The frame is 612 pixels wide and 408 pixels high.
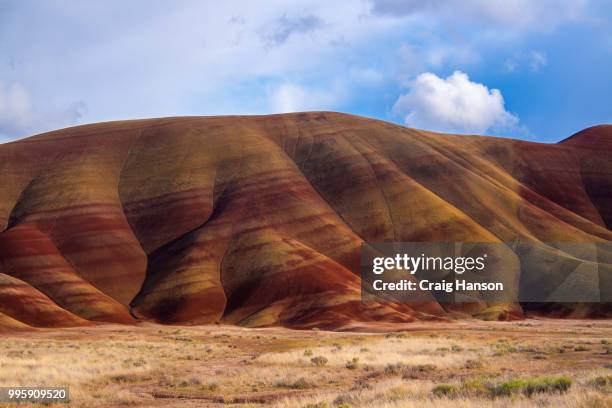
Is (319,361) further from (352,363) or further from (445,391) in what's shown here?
(445,391)

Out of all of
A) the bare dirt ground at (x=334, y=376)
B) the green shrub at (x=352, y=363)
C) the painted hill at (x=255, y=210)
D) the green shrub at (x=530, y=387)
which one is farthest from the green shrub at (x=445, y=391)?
the painted hill at (x=255, y=210)

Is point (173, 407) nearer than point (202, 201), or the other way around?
point (173, 407)

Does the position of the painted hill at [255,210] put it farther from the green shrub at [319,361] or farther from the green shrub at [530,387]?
the green shrub at [530,387]

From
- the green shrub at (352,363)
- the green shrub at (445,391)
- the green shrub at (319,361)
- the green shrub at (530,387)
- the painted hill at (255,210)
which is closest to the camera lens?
the green shrub at (530,387)

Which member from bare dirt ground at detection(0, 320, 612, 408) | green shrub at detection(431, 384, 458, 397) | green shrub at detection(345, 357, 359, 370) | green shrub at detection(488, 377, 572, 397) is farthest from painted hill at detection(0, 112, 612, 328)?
→ green shrub at detection(488, 377, 572, 397)

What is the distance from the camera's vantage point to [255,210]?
112 meters

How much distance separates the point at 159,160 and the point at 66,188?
58.7ft

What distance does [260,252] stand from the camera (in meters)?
101

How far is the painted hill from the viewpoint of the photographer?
93.2 meters

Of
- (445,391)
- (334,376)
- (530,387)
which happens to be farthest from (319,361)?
(530,387)

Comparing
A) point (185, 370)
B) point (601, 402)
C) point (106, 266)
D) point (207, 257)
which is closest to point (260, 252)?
point (207, 257)

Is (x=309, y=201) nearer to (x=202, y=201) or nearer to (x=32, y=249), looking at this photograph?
(x=202, y=201)

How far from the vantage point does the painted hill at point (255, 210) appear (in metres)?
93.2

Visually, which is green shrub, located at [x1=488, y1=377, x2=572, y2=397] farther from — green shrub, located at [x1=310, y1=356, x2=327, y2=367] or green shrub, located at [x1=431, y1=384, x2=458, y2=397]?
green shrub, located at [x1=310, y1=356, x2=327, y2=367]
